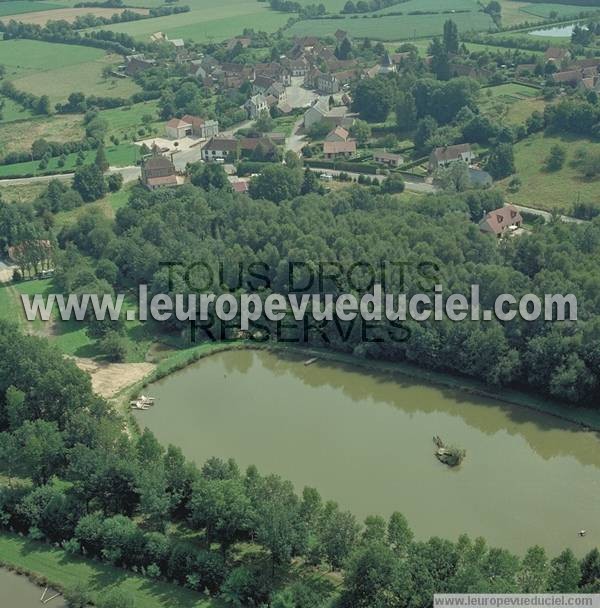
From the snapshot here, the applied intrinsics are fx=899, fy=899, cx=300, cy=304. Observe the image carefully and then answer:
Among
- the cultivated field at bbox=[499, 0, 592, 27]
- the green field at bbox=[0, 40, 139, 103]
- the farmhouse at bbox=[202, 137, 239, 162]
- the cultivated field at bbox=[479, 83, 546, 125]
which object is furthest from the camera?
the cultivated field at bbox=[499, 0, 592, 27]

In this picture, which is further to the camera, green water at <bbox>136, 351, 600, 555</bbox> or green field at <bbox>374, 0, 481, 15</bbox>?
green field at <bbox>374, 0, 481, 15</bbox>

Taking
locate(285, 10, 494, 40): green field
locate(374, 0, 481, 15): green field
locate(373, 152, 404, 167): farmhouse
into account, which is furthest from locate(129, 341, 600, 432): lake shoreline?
locate(374, 0, 481, 15): green field

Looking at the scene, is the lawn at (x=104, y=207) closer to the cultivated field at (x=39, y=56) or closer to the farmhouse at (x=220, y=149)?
the farmhouse at (x=220, y=149)

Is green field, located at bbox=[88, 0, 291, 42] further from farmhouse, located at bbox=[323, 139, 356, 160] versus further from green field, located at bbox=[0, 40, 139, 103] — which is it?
farmhouse, located at bbox=[323, 139, 356, 160]

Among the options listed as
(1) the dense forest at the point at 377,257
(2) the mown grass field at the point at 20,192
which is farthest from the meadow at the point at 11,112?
(1) the dense forest at the point at 377,257

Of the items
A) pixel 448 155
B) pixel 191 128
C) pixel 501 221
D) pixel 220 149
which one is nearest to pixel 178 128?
pixel 191 128

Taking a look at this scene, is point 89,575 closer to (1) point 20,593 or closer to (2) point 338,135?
(1) point 20,593

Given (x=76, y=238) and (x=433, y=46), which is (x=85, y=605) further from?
(x=433, y=46)
